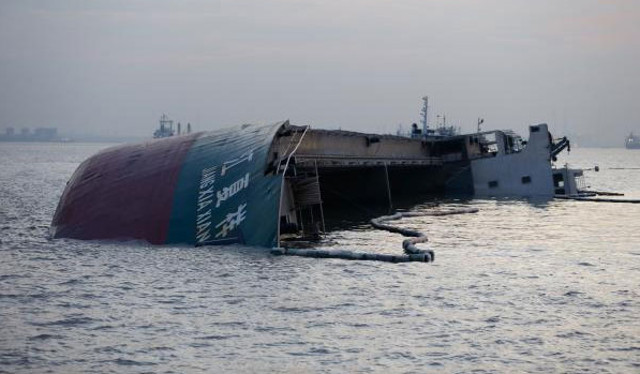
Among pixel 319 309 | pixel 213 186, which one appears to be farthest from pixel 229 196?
pixel 319 309

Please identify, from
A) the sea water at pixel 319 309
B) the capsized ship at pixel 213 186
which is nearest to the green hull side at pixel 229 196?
the capsized ship at pixel 213 186

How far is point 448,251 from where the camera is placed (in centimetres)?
3225

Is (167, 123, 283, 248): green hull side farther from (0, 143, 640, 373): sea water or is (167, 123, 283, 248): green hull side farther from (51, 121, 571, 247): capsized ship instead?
(0, 143, 640, 373): sea water

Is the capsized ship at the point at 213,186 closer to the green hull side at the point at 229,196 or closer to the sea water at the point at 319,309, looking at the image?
the green hull side at the point at 229,196

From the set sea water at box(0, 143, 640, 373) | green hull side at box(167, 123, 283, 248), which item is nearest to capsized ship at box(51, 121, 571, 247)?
green hull side at box(167, 123, 283, 248)

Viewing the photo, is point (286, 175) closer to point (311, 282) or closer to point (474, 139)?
point (311, 282)

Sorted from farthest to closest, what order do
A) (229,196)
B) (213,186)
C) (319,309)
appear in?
(213,186) → (229,196) → (319,309)

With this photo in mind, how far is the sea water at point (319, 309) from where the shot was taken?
16.7 meters

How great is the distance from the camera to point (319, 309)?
2131 cm

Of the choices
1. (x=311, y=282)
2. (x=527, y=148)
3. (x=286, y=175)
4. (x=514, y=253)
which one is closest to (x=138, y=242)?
(x=286, y=175)

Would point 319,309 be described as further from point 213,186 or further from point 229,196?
point 213,186

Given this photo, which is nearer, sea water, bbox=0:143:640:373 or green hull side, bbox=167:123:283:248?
sea water, bbox=0:143:640:373

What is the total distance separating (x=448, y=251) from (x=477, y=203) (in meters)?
27.8

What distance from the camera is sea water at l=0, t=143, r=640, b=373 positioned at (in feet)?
54.6
